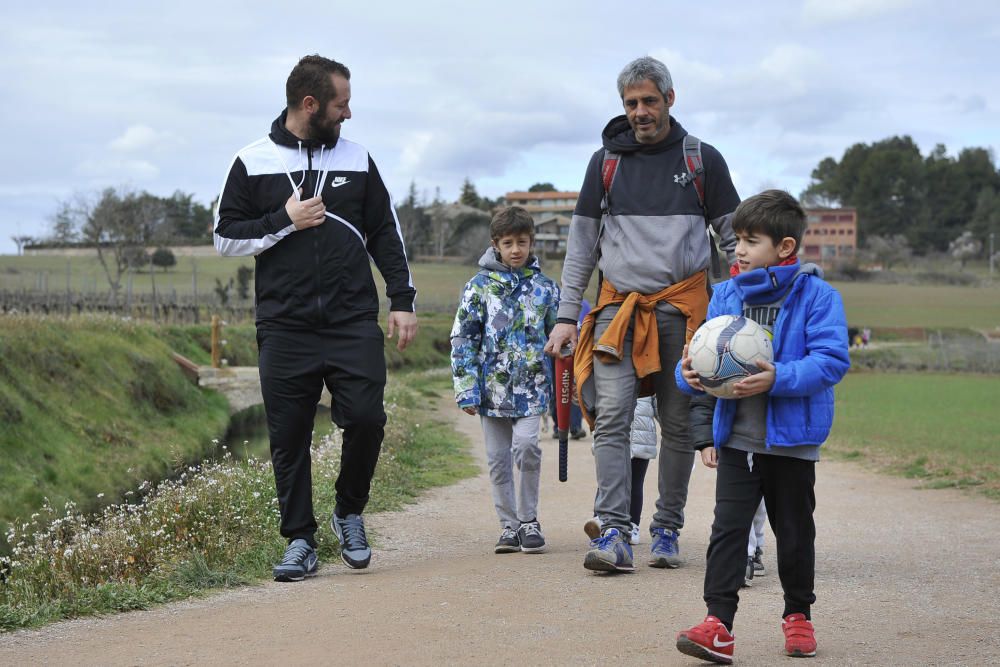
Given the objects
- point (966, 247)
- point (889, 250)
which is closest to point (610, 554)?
point (889, 250)

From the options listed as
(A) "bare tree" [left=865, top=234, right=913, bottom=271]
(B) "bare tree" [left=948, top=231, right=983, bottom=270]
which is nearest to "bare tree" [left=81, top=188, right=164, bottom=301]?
(A) "bare tree" [left=865, top=234, right=913, bottom=271]

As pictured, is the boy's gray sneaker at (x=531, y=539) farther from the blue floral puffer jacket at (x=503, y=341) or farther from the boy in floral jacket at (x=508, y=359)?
→ the blue floral puffer jacket at (x=503, y=341)

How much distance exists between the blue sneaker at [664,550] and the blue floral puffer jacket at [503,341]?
113 cm

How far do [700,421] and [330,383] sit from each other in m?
2.24

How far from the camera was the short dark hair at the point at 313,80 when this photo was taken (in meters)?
6.37

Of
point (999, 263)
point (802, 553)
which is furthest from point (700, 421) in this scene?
point (999, 263)

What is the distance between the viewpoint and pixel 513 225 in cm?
718

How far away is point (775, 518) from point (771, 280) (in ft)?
3.05

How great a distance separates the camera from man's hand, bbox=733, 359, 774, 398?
4500 millimetres

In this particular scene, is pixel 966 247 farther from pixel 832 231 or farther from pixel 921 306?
pixel 921 306

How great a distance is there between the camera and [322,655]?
4609 millimetres

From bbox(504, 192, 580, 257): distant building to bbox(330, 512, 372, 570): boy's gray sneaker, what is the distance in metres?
99.7

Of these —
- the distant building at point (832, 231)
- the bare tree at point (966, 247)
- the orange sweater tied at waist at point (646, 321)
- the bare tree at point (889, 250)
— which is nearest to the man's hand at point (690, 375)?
the orange sweater tied at waist at point (646, 321)

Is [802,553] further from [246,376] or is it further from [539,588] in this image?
[246,376]
